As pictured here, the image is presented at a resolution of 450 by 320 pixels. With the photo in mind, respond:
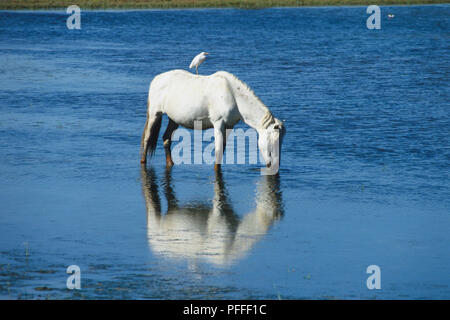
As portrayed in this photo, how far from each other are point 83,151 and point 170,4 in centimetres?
3907

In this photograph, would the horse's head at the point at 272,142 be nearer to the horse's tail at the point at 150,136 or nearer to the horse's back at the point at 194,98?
the horse's back at the point at 194,98

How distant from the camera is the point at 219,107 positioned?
1421 cm

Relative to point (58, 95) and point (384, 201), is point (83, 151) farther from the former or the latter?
point (58, 95)

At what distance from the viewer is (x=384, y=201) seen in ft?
41.2

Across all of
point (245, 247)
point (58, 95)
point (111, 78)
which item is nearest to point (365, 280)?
point (245, 247)

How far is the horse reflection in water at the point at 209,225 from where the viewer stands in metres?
10.0

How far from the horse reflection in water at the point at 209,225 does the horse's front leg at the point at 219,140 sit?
0.78 metres

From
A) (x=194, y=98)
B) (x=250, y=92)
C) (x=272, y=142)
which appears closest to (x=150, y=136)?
(x=194, y=98)

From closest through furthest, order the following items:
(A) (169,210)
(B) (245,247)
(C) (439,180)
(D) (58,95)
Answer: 1. (B) (245,247)
2. (A) (169,210)
3. (C) (439,180)
4. (D) (58,95)

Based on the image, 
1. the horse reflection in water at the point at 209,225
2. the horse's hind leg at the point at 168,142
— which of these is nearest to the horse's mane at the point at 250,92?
the horse reflection in water at the point at 209,225

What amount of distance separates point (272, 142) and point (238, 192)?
135 cm

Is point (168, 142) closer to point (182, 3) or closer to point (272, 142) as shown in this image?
point (272, 142)
